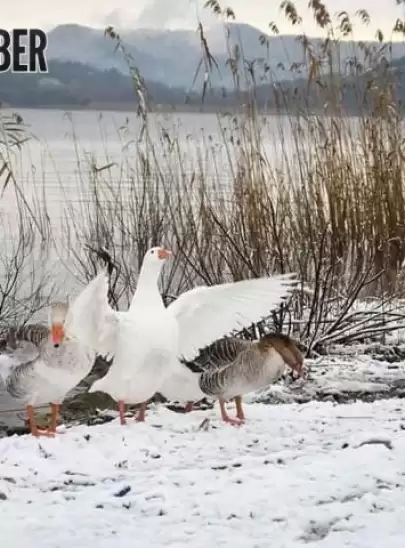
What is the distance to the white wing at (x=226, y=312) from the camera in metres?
4.13

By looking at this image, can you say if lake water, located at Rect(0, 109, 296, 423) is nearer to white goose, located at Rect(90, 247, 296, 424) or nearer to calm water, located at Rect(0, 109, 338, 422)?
calm water, located at Rect(0, 109, 338, 422)

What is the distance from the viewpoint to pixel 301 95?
6074mm

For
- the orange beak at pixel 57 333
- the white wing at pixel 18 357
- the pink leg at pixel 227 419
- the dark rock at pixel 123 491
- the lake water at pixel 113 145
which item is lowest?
the pink leg at pixel 227 419

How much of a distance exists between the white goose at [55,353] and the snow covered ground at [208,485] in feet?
0.61

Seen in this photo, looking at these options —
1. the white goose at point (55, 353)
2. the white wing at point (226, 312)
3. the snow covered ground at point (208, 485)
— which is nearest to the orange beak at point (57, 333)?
the white goose at point (55, 353)

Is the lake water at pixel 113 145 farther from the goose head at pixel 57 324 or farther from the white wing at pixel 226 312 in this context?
the goose head at pixel 57 324

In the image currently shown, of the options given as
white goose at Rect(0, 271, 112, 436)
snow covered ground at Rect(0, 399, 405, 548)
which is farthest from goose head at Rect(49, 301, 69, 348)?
snow covered ground at Rect(0, 399, 405, 548)

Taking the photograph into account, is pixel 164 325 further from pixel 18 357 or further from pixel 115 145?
pixel 115 145

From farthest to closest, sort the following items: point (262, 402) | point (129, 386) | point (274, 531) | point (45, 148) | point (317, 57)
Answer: point (45, 148)
point (317, 57)
point (262, 402)
point (129, 386)
point (274, 531)

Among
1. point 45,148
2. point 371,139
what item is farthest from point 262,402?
point 45,148

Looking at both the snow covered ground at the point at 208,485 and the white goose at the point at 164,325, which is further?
the white goose at the point at 164,325

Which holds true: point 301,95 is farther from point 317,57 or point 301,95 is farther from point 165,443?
point 165,443

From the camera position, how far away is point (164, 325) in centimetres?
391

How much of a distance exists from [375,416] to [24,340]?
149 centimetres
